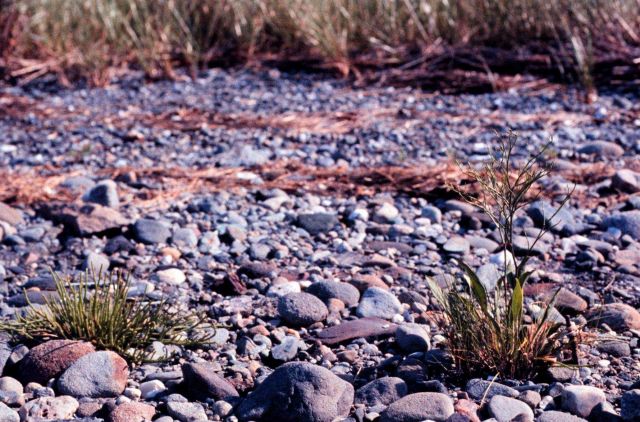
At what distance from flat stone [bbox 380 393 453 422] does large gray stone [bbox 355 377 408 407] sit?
0.24 feet

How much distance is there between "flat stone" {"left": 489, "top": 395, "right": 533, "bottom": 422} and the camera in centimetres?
180

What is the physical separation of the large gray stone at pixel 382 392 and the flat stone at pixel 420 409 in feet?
0.24

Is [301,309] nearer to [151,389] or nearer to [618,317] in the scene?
[151,389]

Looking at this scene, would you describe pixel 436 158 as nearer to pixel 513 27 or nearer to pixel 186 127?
pixel 186 127

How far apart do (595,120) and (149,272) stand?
2.91 metres

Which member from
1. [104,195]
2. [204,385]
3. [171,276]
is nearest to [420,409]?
[204,385]

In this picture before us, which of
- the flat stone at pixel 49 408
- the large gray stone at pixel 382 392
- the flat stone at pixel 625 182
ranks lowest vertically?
the flat stone at pixel 49 408

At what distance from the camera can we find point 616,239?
3.14m

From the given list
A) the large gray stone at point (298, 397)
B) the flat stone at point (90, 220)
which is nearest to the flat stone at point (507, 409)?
the large gray stone at point (298, 397)

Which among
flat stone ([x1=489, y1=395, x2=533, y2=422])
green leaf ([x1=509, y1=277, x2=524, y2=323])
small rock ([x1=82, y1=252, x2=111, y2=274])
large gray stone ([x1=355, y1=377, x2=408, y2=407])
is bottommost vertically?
small rock ([x1=82, y1=252, x2=111, y2=274])

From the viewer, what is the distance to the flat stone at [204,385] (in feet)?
6.45

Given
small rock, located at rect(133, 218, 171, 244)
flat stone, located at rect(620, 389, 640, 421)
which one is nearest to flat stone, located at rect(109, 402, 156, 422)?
flat stone, located at rect(620, 389, 640, 421)

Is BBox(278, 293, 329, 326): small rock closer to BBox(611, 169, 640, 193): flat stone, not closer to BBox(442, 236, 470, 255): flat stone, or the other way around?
BBox(442, 236, 470, 255): flat stone

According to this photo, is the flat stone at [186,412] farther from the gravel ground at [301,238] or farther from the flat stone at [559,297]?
the flat stone at [559,297]
